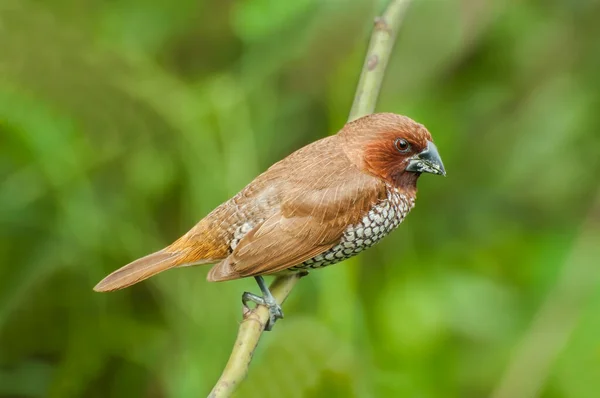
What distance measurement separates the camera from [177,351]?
12.4 feet

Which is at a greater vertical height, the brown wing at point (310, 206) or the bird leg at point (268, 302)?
the brown wing at point (310, 206)

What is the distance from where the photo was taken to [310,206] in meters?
2.68

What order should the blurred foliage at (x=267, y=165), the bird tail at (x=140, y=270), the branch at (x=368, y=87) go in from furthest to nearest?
the blurred foliage at (x=267, y=165) < the bird tail at (x=140, y=270) < the branch at (x=368, y=87)

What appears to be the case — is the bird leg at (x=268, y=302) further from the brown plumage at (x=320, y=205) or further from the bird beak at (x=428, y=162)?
the bird beak at (x=428, y=162)

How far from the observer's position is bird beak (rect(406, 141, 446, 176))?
270 cm

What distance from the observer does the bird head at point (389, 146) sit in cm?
269

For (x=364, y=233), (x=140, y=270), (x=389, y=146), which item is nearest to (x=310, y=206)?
(x=364, y=233)

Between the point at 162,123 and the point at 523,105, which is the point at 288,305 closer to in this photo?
the point at 162,123

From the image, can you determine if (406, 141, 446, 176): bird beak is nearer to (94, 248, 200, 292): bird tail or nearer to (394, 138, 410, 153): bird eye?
(394, 138, 410, 153): bird eye

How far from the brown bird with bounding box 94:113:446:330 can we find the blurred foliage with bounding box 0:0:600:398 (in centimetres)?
60

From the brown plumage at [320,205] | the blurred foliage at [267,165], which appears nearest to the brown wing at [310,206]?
the brown plumage at [320,205]

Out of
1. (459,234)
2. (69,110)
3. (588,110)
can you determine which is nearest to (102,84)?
(69,110)

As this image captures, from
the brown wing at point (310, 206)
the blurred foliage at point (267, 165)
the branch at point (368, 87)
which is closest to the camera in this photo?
the branch at point (368, 87)

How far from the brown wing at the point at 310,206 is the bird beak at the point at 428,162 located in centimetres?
12
